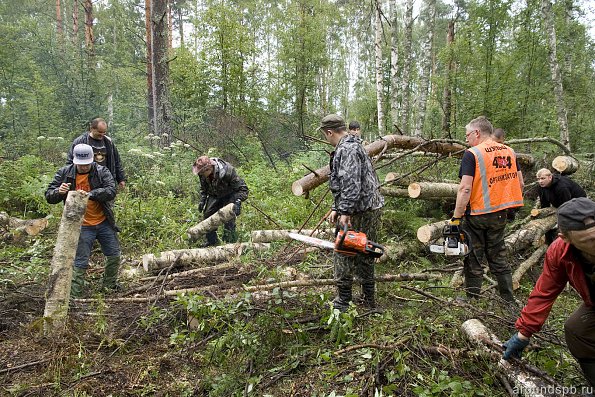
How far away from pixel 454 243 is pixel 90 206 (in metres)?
4.23

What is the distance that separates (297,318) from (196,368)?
40.0 inches

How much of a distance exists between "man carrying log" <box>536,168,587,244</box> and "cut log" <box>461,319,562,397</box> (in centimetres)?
375

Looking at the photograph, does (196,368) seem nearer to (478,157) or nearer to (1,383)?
(1,383)

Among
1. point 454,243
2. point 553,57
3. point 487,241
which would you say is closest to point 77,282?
point 454,243

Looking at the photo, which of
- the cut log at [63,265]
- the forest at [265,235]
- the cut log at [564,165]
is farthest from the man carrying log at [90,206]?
the cut log at [564,165]

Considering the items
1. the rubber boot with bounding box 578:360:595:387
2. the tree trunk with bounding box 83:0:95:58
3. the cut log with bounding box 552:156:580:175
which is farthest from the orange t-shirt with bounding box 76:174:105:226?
the tree trunk with bounding box 83:0:95:58

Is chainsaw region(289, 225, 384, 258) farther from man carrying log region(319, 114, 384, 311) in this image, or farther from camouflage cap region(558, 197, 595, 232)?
camouflage cap region(558, 197, 595, 232)

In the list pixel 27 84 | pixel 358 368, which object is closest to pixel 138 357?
pixel 358 368

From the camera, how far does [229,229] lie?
6406mm

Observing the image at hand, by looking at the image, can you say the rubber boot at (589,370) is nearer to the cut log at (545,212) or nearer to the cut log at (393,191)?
the cut log at (393,191)

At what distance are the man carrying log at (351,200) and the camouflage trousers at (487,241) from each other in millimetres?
1027

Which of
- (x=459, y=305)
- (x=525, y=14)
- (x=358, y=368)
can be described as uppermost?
(x=525, y=14)

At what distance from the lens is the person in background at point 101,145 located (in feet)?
17.8

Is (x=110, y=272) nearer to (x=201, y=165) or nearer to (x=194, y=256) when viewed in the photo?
(x=194, y=256)
